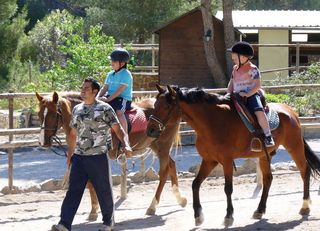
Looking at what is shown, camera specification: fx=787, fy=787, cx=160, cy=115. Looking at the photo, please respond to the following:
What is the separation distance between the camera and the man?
764cm

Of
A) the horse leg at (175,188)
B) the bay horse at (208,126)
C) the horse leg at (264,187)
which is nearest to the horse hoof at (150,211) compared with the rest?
the horse leg at (175,188)

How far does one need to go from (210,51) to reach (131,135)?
1491cm

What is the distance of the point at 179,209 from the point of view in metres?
10.2

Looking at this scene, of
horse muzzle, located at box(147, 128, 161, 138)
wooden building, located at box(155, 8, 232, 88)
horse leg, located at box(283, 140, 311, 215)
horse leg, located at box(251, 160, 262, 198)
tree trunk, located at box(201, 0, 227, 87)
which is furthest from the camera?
wooden building, located at box(155, 8, 232, 88)

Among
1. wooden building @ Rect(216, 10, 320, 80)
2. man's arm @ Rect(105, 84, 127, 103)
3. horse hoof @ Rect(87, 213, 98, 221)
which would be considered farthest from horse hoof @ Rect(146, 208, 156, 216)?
wooden building @ Rect(216, 10, 320, 80)

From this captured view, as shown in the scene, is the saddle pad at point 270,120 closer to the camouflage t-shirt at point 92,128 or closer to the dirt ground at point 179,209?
the dirt ground at point 179,209

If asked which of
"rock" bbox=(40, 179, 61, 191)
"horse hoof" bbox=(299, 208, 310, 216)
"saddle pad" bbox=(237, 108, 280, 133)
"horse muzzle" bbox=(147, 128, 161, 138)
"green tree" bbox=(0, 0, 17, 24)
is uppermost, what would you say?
"green tree" bbox=(0, 0, 17, 24)

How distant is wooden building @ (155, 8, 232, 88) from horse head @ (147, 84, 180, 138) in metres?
17.2

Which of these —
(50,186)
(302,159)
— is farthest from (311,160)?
(50,186)

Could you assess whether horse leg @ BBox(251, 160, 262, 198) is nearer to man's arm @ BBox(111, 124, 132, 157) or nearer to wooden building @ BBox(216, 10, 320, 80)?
man's arm @ BBox(111, 124, 132, 157)

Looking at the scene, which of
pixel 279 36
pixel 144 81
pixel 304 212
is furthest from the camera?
pixel 279 36

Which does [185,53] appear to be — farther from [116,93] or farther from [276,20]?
[116,93]

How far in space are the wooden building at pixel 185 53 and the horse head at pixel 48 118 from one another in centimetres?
1679

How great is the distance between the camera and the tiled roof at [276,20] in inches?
1196
